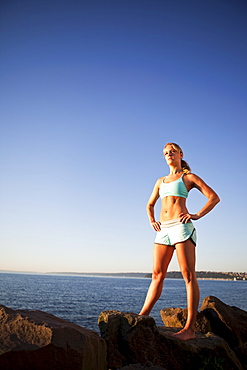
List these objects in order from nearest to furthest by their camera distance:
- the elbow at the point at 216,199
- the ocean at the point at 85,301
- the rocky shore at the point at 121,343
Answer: the rocky shore at the point at 121,343 → the elbow at the point at 216,199 → the ocean at the point at 85,301

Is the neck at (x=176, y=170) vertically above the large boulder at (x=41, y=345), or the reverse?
the neck at (x=176, y=170)

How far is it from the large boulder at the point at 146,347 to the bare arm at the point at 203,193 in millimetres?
1693

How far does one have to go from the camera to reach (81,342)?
327 centimetres

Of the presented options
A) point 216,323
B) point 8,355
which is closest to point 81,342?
point 8,355

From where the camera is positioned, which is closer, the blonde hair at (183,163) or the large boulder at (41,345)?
the large boulder at (41,345)

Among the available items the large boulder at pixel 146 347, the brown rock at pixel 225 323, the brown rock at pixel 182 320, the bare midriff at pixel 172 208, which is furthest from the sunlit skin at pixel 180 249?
the brown rock at pixel 225 323

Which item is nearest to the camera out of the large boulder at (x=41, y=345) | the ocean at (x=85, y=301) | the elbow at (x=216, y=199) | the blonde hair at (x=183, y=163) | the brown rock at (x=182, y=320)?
the large boulder at (x=41, y=345)

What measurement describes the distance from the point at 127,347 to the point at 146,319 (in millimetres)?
456

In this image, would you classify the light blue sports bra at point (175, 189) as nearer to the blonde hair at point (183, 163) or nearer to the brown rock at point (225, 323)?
the blonde hair at point (183, 163)

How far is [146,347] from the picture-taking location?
4570mm

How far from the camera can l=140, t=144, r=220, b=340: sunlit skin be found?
16.7ft

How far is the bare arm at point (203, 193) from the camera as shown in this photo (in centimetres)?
523

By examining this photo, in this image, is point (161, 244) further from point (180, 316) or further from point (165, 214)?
point (180, 316)

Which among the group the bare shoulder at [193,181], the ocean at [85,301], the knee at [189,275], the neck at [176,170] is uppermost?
the neck at [176,170]
